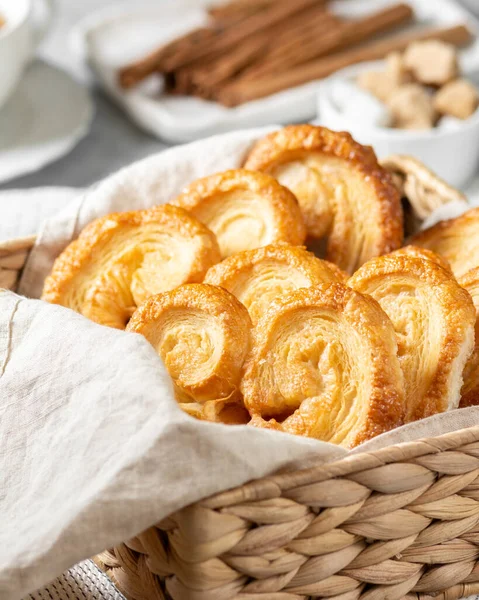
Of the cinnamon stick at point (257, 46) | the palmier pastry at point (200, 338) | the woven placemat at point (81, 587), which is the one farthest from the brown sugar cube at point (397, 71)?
the woven placemat at point (81, 587)

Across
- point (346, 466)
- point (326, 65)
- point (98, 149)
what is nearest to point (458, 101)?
point (326, 65)

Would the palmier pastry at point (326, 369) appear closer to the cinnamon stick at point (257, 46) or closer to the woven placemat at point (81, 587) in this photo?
the woven placemat at point (81, 587)

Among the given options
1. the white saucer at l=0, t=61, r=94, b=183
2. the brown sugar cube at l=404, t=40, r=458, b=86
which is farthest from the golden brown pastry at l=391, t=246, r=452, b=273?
the white saucer at l=0, t=61, r=94, b=183

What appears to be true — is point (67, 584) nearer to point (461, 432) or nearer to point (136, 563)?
point (136, 563)

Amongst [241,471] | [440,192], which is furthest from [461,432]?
[440,192]

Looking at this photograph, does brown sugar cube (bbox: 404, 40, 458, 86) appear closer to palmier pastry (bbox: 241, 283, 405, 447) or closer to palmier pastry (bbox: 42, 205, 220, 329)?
palmier pastry (bbox: 42, 205, 220, 329)

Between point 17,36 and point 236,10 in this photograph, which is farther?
point 236,10

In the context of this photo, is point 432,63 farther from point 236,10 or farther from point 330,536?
point 330,536
